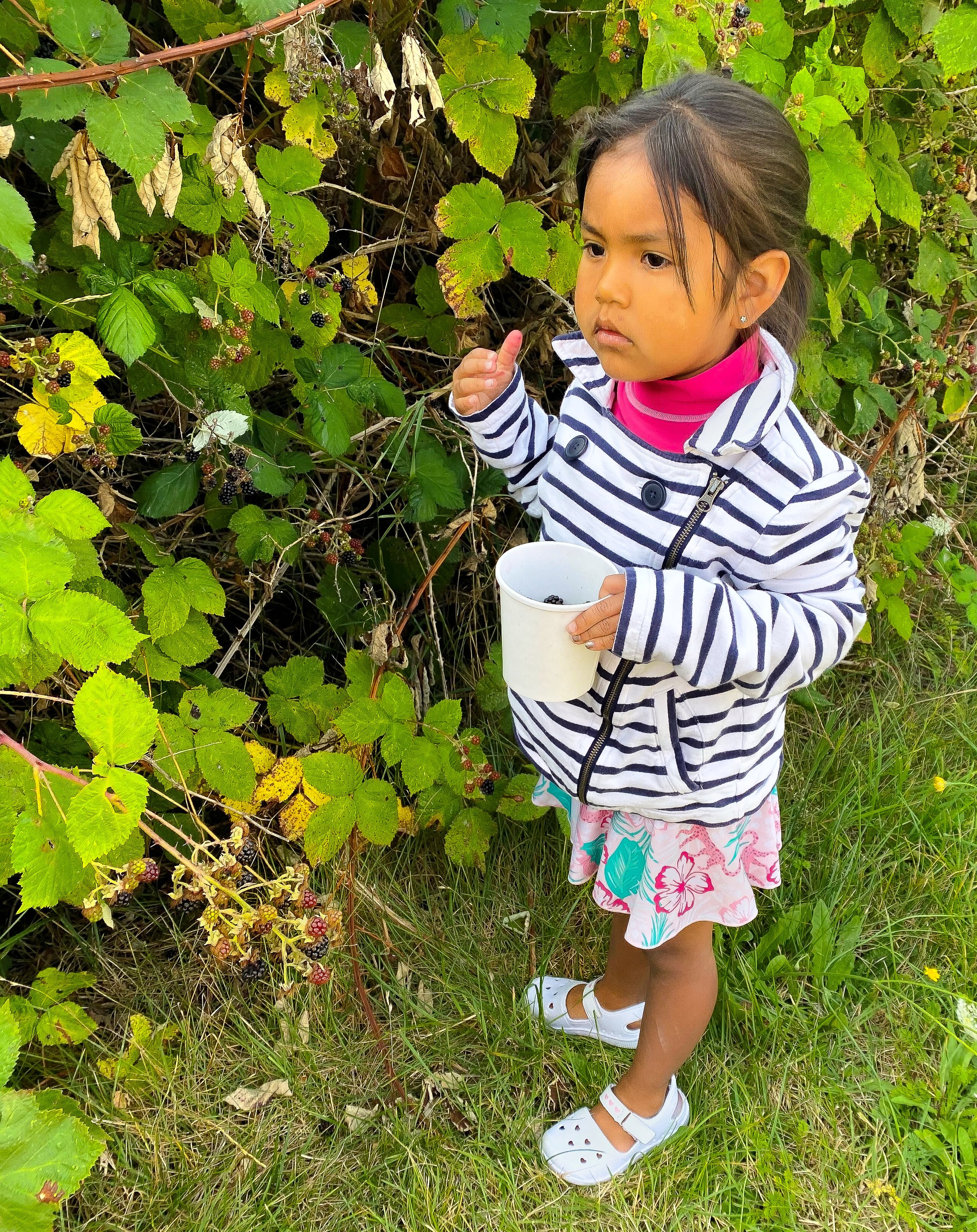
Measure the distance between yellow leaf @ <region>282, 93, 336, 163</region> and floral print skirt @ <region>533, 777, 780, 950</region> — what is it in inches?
41.9

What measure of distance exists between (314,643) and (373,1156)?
965mm

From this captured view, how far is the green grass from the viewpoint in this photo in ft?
5.24

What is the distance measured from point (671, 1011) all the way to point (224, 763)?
790 millimetres

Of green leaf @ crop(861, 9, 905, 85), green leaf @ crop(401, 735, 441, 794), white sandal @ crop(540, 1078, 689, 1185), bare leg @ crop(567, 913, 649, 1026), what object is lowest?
white sandal @ crop(540, 1078, 689, 1185)

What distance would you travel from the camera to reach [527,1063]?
1763mm

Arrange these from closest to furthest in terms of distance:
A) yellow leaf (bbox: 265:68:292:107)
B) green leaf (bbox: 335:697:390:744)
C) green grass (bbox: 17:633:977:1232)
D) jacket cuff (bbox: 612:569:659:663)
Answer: jacket cuff (bbox: 612:569:659:663) → yellow leaf (bbox: 265:68:292:107) → green grass (bbox: 17:633:977:1232) → green leaf (bbox: 335:697:390:744)

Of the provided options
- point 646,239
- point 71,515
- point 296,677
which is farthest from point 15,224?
point 296,677

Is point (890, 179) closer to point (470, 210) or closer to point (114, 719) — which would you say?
point (470, 210)

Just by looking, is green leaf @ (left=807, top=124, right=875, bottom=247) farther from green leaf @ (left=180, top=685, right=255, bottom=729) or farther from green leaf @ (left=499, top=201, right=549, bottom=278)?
green leaf @ (left=180, top=685, right=255, bottom=729)

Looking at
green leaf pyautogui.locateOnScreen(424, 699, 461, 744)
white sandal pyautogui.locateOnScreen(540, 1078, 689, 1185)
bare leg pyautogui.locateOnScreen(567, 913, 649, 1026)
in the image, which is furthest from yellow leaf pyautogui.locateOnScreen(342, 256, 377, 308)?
white sandal pyautogui.locateOnScreen(540, 1078, 689, 1185)

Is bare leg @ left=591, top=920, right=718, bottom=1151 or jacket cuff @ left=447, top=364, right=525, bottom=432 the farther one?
bare leg @ left=591, top=920, right=718, bottom=1151

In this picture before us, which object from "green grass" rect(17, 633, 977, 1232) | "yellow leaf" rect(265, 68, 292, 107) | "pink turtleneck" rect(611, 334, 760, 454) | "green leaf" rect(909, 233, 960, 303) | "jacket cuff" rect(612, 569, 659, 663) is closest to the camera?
"jacket cuff" rect(612, 569, 659, 663)

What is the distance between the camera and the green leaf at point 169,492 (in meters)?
1.60

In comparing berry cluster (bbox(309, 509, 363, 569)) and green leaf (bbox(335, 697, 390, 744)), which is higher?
berry cluster (bbox(309, 509, 363, 569))
